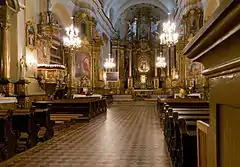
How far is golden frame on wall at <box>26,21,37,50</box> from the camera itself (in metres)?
10.6

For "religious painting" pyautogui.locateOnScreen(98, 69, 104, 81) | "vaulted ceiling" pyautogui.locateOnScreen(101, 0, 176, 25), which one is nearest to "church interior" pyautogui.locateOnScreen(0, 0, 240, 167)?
"vaulted ceiling" pyautogui.locateOnScreen(101, 0, 176, 25)

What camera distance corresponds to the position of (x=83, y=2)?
17.3 meters

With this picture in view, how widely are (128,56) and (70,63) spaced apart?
9.57m

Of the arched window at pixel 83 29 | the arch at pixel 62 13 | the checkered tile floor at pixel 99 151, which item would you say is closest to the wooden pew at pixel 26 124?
the checkered tile floor at pixel 99 151

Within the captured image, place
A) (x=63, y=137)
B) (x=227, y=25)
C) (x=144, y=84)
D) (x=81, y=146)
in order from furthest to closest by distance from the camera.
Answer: (x=144, y=84)
(x=63, y=137)
(x=81, y=146)
(x=227, y=25)

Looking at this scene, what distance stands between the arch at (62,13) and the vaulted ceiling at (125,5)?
264 inches

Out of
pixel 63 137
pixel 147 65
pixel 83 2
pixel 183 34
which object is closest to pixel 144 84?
pixel 147 65

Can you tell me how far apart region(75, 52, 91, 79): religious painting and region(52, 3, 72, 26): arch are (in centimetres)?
204

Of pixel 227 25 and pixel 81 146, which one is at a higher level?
pixel 227 25

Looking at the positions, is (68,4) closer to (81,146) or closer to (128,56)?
(128,56)

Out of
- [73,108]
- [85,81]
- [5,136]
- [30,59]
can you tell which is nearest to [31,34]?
[30,59]

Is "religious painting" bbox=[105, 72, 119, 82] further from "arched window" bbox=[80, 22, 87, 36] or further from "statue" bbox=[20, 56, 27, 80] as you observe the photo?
"statue" bbox=[20, 56, 27, 80]

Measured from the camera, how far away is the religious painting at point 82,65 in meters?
17.0

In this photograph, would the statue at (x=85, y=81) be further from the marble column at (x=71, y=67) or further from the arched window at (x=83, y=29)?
the arched window at (x=83, y=29)
